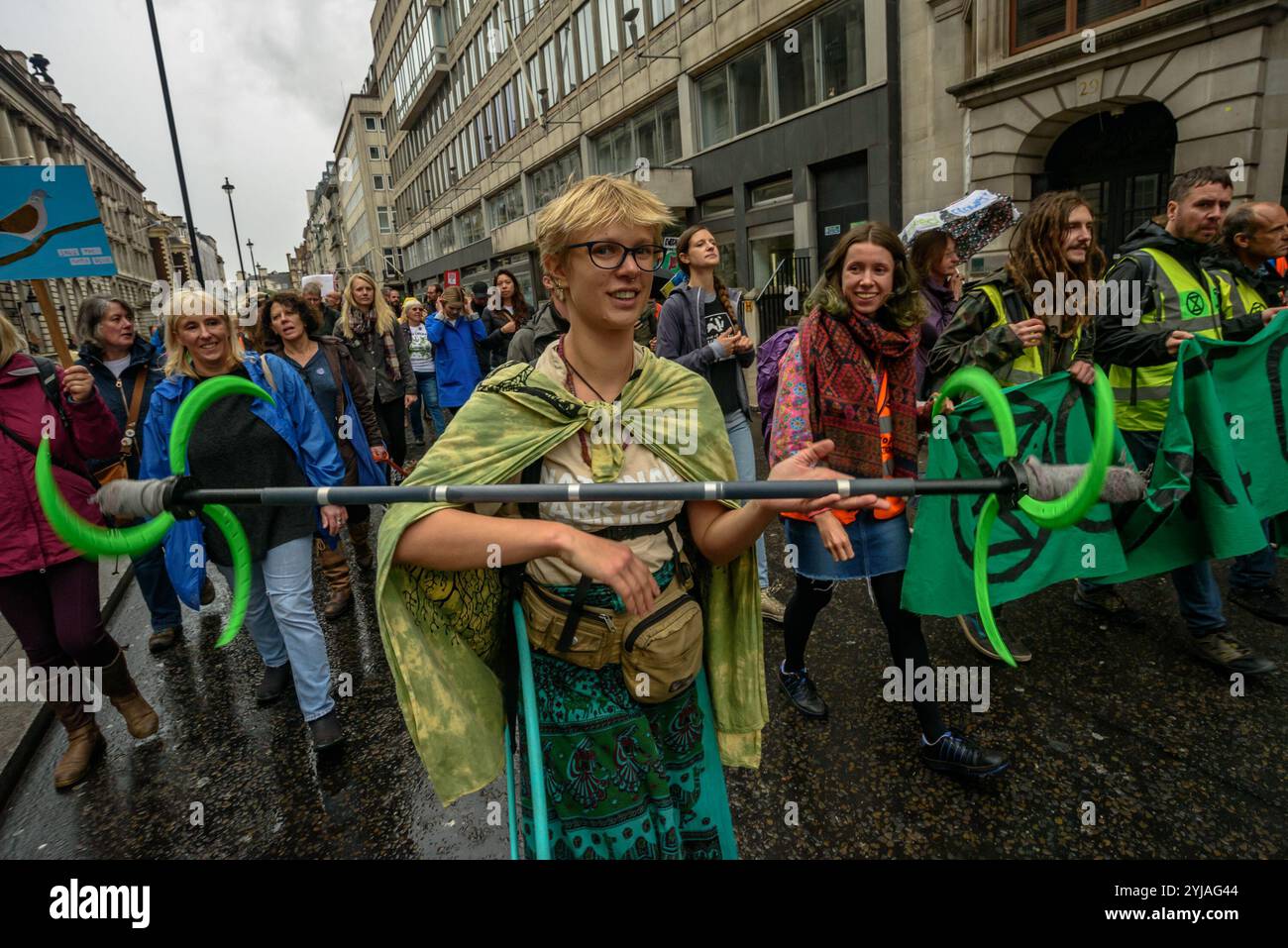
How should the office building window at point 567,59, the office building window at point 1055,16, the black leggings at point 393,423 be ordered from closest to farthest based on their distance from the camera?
1. the black leggings at point 393,423
2. the office building window at point 1055,16
3. the office building window at point 567,59

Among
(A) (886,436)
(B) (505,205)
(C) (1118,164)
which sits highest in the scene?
(B) (505,205)

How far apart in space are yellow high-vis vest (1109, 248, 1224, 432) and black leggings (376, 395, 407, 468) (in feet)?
21.3

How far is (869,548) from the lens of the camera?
3002 millimetres

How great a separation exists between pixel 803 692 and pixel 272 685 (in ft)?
10.2

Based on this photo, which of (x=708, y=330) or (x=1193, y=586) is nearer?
(x=1193, y=586)

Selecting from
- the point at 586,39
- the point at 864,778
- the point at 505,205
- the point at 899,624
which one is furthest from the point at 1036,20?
the point at 505,205

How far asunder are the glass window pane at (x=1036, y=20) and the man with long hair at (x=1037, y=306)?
10.8m

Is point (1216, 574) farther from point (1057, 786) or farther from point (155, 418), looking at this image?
point (155, 418)

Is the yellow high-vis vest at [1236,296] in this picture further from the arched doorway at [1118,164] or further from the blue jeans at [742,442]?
the arched doorway at [1118,164]

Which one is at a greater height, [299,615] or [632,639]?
[632,639]

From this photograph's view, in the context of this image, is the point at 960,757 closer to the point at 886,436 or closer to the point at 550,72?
the point at 886,436

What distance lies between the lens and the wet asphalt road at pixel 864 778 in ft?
8.75

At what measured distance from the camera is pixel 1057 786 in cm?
285

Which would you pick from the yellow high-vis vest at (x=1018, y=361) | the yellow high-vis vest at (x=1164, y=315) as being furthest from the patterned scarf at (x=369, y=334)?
the yellow high-vis vest at (x=1164, y=315)
